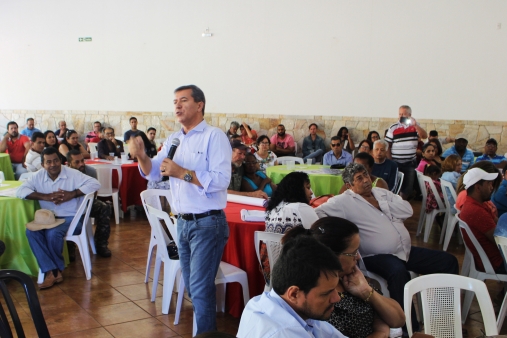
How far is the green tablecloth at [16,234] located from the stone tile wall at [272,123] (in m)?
6.67

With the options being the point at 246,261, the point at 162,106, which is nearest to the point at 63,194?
the point at 246,261

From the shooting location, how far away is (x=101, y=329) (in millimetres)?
3453

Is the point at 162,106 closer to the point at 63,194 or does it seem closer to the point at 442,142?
the point at 442,142

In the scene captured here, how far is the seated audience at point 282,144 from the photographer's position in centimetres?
1015

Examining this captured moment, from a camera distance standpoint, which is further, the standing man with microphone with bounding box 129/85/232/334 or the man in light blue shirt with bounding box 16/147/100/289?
the man in light blue shirt with bounding box 16/147/100/289

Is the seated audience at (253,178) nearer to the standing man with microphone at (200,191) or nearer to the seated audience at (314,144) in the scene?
the standing man with microphone at (200,191)

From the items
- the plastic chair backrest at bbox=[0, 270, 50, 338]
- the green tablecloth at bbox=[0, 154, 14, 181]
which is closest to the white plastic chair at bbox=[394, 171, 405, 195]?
the plastic chair backrest at bbox=[0, 270, 50, 338]

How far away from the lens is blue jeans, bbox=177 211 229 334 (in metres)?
2.70

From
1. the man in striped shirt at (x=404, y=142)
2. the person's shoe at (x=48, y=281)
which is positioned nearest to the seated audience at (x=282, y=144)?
the man in striped shirt at (x=404, y=142)

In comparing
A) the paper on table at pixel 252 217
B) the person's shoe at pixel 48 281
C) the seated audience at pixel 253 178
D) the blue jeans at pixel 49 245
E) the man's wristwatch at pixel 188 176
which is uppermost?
the man's wristwatch at pixel 188 176

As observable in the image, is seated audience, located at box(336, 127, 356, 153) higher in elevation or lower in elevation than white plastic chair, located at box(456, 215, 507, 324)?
higher

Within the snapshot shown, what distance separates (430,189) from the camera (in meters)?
5.91

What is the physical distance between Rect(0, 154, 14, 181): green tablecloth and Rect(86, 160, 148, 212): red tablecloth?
1620 millimetres

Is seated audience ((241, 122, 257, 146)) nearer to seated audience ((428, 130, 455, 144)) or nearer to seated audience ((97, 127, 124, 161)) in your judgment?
seated audience ((97, 127, 124, 161))
